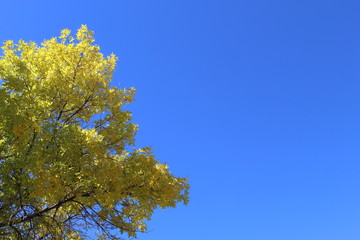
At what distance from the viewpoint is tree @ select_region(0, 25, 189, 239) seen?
6781 mm

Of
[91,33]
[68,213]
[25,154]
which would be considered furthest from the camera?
[91,33]

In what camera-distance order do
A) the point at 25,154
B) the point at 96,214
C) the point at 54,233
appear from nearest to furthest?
the point at 25,154 < the point at 54,233 < the point at 96,214

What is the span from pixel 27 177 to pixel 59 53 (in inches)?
181

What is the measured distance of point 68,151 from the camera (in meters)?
7.27

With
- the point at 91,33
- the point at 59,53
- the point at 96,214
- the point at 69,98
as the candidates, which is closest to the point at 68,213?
the point at 96,214

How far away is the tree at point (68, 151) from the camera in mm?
6781

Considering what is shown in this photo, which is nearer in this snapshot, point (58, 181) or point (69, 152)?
point (58, 181)

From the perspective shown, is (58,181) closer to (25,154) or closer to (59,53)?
(25,154)

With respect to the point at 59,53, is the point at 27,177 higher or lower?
lower

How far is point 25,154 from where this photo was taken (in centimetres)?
655

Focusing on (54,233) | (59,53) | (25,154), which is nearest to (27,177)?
(25,154)

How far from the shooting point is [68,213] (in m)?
9.52

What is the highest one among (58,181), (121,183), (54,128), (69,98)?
(69,98)

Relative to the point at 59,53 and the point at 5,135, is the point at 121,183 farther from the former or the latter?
the point at 59,53
